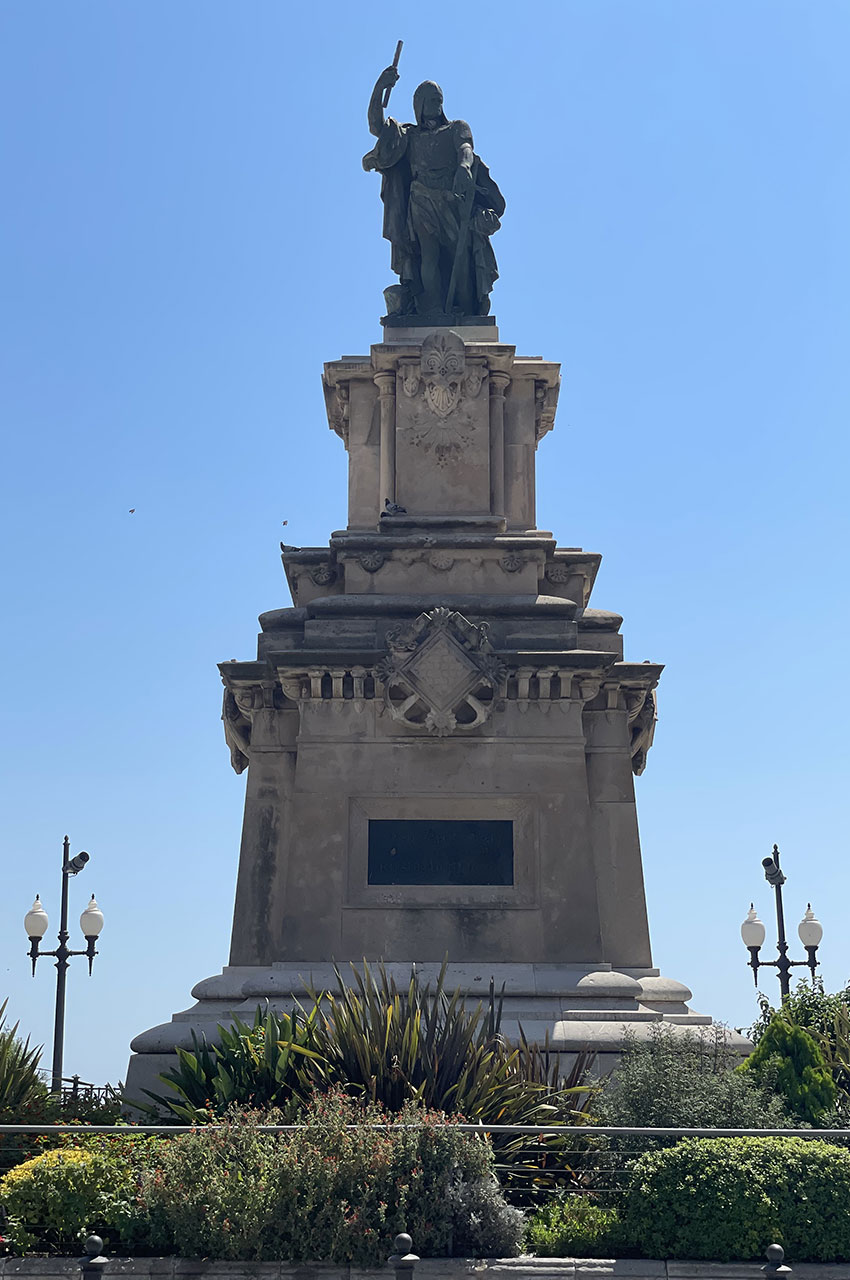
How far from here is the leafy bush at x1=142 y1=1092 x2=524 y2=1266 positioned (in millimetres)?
12266

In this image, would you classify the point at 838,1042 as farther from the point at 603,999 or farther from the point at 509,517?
the point at 509,517

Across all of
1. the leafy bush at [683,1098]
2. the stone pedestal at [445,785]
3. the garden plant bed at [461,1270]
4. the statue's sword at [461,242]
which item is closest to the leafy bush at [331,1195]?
the garden plant bed at [461,1270]

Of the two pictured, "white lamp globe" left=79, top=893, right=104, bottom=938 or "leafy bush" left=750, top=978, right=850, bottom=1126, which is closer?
"leafy bush" left=750, top=978, right=850, bottom=1126

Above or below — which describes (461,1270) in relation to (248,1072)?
below

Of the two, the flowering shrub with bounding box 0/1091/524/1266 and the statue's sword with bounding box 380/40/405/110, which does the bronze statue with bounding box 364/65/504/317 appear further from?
the flowering shrub with bounding box 0/1091/524/1266

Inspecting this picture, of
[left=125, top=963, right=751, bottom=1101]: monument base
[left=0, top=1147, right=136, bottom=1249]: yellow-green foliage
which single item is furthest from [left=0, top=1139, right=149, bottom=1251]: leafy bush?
[left=125, top=963, right=751, bottom=1101]: monument base

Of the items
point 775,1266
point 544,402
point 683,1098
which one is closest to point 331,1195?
point 775,1266

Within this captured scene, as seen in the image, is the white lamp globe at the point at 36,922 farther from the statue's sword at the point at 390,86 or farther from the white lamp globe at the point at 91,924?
the statue's sword at the point at 390,86

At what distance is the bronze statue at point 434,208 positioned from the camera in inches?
1052

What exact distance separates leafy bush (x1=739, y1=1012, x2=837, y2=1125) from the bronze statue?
14.2 meters

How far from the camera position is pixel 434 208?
26938 millimetres

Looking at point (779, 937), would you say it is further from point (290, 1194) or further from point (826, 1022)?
point (290, 1194)

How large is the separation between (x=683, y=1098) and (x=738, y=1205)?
197cm

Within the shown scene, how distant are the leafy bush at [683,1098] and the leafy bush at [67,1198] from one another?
14.3 ft
